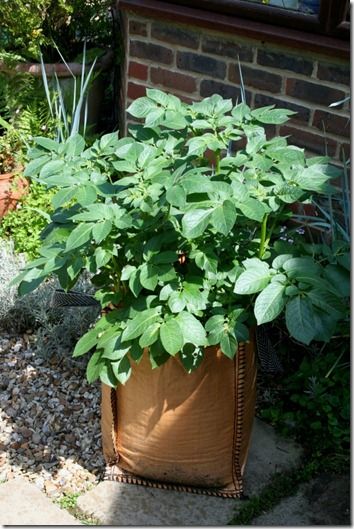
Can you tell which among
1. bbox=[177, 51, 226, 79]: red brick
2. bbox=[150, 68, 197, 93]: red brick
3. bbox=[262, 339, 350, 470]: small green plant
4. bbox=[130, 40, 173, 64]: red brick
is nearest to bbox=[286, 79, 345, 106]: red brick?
bbox=[177, 51, 226, 79]: red brick

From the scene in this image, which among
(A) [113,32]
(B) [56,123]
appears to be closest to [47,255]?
(B) [56,123]

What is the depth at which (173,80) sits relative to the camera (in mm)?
3951

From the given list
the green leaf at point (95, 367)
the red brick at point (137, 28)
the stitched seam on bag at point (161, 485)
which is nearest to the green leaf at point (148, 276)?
the green leaf at point (95, 367)

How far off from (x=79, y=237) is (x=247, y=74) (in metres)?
1.72

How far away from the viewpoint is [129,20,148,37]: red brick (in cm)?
398

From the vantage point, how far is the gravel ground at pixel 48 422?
113 inches

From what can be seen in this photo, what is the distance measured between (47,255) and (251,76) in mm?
1660

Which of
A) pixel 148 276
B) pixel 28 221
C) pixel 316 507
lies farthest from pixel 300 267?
pixel 28 221

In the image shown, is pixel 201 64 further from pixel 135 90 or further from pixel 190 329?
pixel 190 329

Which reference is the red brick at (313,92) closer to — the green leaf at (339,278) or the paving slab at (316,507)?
the green leaf at (339,278)

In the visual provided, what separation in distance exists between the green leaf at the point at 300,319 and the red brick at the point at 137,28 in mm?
2266

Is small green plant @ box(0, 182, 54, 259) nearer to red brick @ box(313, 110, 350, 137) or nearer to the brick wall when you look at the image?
the brick wall

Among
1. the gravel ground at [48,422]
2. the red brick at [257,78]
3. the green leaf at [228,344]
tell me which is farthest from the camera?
the red brick at [257,78]

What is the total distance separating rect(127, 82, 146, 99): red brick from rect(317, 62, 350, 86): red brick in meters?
1.04
